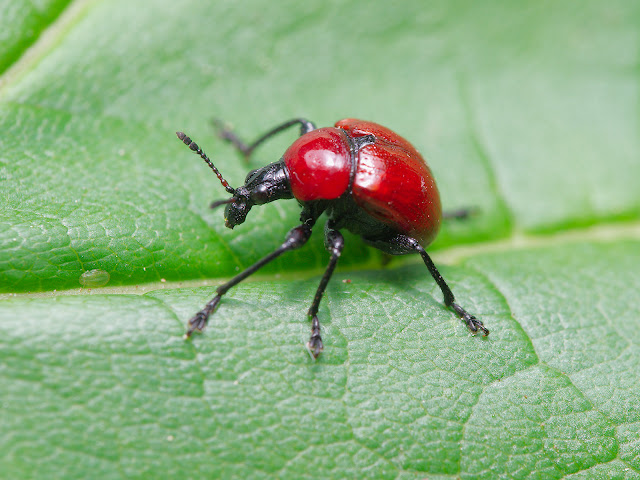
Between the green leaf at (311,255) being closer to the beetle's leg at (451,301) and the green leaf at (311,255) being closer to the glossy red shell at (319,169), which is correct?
the beetle's leg at (451,301)

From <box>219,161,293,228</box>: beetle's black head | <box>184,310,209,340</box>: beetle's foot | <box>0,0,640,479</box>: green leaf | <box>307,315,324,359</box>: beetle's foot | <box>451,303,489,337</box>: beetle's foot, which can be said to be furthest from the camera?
<box>219,161,293,228</box>: beetle's black head

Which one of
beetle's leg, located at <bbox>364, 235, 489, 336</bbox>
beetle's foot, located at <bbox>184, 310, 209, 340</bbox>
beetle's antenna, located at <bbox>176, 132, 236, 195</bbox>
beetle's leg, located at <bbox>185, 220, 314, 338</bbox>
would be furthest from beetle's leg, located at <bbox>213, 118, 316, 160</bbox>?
beetle's foot, located at <bbox>184, 310, 209, 340</bbox>

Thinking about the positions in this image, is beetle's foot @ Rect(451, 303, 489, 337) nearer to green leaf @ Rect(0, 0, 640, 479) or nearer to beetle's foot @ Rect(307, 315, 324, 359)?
green leaf @ Rect(0, 0, 640, 479)

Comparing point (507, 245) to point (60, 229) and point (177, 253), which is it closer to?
point (177, 253)

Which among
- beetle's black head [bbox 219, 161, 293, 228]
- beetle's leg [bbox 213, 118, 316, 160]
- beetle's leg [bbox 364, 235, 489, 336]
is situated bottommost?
beetle's leg [bbox 364, 235, 489, 336]

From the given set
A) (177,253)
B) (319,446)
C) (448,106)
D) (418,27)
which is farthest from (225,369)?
(418,27)

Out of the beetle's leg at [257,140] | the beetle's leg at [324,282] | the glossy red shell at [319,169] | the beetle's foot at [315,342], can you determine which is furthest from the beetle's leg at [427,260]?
the beetle's leg at [257,140]
